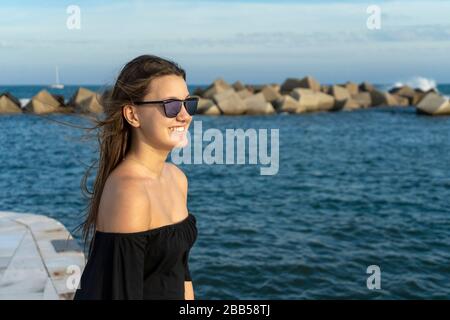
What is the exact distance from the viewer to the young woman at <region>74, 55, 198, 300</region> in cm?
193

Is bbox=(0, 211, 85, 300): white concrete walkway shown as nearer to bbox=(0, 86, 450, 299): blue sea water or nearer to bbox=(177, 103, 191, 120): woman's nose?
bbox=(0, 86, 450, 299): blue sea water

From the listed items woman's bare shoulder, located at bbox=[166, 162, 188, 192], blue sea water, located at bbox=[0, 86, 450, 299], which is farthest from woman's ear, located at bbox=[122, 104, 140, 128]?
blue sea water, located at bbox=[0, 86, 450, 299]

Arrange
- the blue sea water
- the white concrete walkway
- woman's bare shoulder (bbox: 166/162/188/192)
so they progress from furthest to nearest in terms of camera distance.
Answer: the blue sea water
the white concrete walkway
woman's bare shoulder (bbox: 166/162/188/192)

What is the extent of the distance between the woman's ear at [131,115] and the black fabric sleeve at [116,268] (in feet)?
1.49

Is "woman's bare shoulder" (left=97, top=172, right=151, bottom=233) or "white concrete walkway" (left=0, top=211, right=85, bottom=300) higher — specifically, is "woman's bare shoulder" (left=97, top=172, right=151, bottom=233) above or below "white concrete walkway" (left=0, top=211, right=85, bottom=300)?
above

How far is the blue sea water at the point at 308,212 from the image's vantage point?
10.0m

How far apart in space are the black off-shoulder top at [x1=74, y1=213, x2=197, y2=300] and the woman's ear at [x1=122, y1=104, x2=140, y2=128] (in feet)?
1.37

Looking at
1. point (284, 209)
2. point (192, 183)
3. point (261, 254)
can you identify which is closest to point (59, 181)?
Answer: point (192, 183)

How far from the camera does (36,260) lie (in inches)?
272

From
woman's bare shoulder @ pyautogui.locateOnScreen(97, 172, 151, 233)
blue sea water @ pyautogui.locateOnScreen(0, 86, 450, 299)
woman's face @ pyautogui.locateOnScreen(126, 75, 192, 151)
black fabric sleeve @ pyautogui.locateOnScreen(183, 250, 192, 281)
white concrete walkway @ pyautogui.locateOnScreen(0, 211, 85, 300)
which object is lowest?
blue sea water @ pyautogui.locateOnScreen(0, 86, 450, 299)

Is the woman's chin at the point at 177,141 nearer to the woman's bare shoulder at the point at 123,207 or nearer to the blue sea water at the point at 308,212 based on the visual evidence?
the woman's bare shoulder at the point at 123,207

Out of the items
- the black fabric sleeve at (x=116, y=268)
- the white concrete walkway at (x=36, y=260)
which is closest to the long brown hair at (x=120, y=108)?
the black fabric sleeve at (x=116, y=268)
